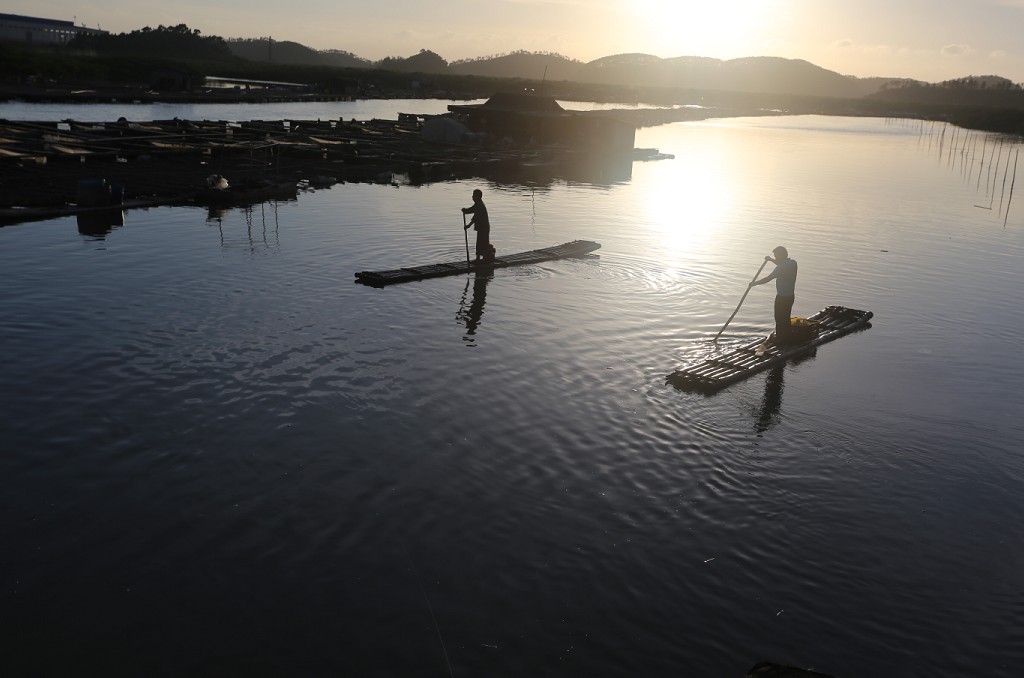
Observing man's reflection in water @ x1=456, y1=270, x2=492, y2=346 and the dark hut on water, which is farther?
the dark hut on water

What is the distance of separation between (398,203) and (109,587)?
32235 millimetres

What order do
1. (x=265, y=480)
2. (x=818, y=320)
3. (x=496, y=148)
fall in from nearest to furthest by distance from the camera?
1. (x=265, y=480)
2. (x=818, y=320)
3. (x=496, y=148)

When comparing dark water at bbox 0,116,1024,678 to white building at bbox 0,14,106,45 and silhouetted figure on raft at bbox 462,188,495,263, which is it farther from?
white building at bbox 0,14,106,45

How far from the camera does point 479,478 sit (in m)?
12.0

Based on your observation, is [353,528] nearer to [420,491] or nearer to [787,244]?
[420,491]

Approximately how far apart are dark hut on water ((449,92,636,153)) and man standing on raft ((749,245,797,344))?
2171 inches

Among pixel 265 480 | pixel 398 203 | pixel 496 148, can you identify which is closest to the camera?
pixel 265 480

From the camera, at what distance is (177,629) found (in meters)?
8.35

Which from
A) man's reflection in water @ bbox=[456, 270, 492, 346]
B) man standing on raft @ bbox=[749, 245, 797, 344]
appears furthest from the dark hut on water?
man standing on raft @ bbox=[749, 245, 797, 344]

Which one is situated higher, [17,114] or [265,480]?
[17,114]

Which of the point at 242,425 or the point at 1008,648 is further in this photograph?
the point at 242,425

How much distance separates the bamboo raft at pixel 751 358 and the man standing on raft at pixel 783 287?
1.38 feet

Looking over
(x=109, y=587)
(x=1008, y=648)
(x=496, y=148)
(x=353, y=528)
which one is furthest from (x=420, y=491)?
(x=496, y=148)

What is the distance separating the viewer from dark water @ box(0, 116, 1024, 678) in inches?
339
